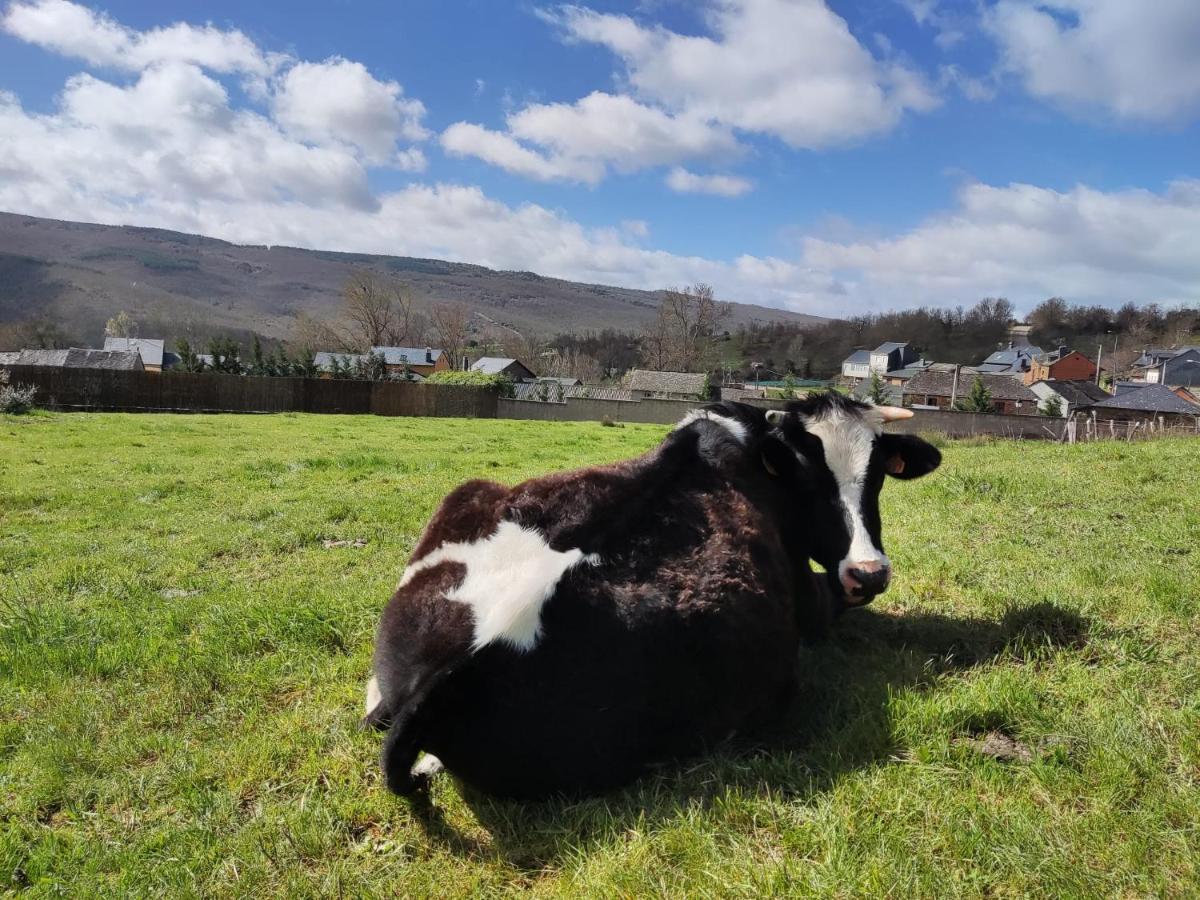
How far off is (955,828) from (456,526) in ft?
8.14

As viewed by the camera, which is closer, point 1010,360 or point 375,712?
point 375,712

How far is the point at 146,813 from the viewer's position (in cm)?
321

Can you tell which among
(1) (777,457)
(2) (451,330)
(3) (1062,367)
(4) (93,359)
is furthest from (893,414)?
(3) (1062,367)

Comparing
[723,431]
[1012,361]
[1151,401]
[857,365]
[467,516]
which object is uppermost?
[1012,361]

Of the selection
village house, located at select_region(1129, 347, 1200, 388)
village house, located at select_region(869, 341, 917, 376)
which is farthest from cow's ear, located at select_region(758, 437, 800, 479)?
village house, located at select_region(869, 341, 917, 376)

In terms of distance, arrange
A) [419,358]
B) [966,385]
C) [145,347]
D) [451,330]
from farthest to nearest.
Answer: [451,330]
[419,358]
[145,347]
[966,385]

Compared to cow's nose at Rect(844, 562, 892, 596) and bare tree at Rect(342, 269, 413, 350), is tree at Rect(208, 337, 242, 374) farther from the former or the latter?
cow's nose at Rect(844, 562, 892, 596)

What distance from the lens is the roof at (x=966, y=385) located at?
78875mm

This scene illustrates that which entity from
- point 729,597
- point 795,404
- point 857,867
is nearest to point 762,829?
point 857,867

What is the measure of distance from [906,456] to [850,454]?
602 mm

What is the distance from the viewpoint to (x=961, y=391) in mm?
82312

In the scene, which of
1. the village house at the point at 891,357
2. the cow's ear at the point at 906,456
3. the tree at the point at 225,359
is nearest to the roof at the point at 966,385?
the village house at the point at 891,357

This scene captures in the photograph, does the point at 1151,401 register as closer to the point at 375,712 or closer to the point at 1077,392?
the point at 1077,392

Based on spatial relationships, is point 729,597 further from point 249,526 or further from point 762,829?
point 249,526
